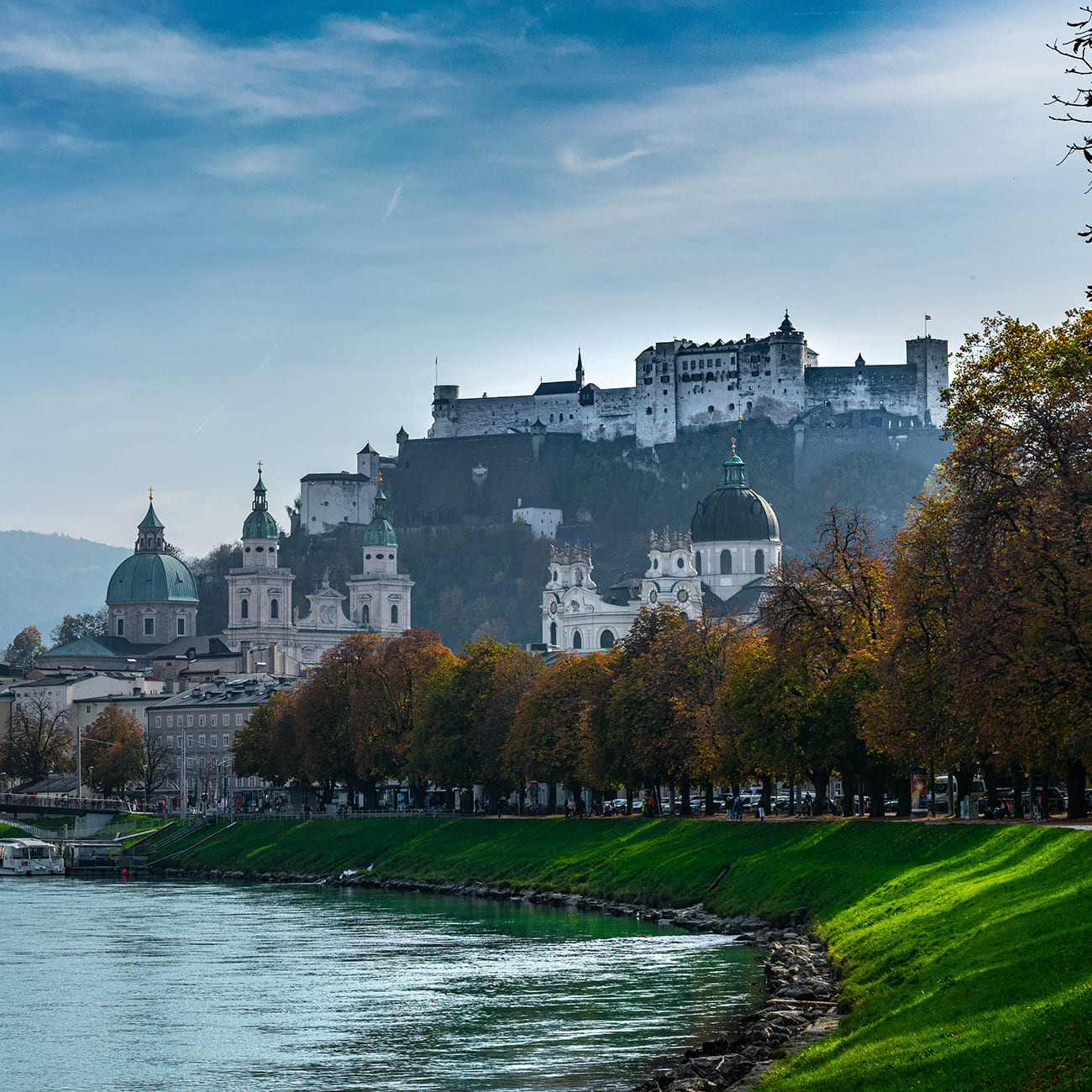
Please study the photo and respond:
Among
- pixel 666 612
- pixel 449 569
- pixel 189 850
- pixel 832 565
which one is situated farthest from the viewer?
pixel 449 569

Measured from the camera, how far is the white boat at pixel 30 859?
297ft

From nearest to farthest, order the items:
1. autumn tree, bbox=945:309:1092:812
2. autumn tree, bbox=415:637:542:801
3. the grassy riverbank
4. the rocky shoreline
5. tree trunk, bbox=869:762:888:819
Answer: the grassy riverbank, the rocky shoreline, autumn tree, bbox=945:309:1092:812, tree trunk, bbox=869:762:888:819, autumn tree, bbox=415:637:542:801

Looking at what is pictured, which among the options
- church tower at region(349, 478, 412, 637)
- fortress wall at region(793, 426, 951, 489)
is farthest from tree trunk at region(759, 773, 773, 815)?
fortress wall at region(793, 426, 951, 489)

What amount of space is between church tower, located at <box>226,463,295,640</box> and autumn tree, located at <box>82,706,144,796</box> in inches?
1791

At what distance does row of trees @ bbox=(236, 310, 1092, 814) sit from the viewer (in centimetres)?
3678

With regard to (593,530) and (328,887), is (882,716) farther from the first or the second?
(593,530)

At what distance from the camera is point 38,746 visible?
12738 cm

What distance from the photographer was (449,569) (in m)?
200

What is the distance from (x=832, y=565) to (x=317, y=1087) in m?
29.6

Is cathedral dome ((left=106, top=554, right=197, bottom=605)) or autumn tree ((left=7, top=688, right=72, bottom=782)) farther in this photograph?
cathedral dome ((left=106, top=554, right=197, bottom=605))

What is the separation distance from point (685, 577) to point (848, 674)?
86747 millimetres

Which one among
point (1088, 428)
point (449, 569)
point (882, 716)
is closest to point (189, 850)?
point (882, 716)

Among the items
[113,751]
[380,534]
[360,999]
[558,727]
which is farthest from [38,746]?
[360,999]

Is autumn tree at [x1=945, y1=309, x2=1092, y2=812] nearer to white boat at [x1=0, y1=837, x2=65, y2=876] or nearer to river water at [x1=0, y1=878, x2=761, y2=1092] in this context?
river water at [x1=0, y1=878, x2=761, y2=1092]
